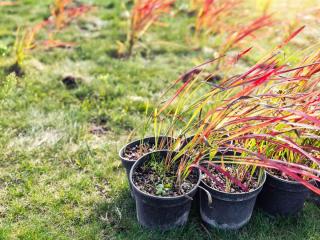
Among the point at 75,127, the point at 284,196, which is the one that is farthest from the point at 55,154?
the point at 284,196

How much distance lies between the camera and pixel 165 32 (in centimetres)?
470

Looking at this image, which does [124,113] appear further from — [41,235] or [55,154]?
[41,235]

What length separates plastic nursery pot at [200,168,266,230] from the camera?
2.13 metres

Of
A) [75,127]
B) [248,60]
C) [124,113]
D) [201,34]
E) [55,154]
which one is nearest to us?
[55,154]

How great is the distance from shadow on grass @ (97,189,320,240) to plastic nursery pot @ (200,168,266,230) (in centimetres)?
5

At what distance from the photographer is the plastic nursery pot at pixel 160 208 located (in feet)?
6.77

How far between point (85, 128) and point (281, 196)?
61.2 inches

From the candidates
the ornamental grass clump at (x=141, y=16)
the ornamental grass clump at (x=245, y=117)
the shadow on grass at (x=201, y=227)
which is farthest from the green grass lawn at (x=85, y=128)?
the ornamental grass clump at (x=245, y=117)

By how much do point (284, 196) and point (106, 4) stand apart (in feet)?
12.7

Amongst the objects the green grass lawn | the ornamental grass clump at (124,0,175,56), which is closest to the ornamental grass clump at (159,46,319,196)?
the green grass lawn

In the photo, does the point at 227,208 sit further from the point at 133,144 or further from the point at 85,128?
the point at 85,128

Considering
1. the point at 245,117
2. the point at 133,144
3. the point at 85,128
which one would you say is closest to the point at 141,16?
the point at 85,128

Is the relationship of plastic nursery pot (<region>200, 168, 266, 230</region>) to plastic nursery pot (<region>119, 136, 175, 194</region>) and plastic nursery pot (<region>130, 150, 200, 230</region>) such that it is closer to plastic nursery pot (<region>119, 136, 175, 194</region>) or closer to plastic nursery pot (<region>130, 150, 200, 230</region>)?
plastic nursery pot (<region>130, 150, 200, 230</region>)

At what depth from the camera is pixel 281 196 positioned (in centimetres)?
233
